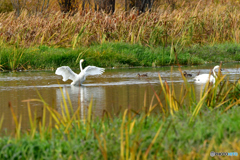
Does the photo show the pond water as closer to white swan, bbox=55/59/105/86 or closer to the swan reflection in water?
the swan reflection in water

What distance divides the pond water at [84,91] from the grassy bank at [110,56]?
4.01 ft

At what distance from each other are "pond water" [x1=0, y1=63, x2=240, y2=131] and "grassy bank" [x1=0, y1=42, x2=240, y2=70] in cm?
122

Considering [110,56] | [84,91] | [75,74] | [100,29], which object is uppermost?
[100,29]

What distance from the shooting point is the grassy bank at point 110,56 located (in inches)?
633

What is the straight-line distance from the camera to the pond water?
774cm

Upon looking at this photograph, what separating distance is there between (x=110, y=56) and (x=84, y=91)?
6709 mm

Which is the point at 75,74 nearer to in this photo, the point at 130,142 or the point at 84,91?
the point at 84,91

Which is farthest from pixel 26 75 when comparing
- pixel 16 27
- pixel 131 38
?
pixel 131 38

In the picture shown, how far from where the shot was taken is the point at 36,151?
463 cm

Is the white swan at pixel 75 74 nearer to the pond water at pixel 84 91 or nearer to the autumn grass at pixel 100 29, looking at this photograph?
the pond water at pixel 84 91

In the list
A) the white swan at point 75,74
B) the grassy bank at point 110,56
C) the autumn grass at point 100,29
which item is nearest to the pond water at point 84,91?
the white swan at point 75,74

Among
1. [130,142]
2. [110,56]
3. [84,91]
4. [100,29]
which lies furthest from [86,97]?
[100,29]

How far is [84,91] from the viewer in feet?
34.2

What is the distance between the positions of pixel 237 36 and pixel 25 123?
16.5 metres
